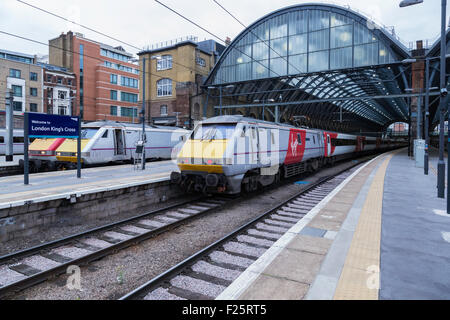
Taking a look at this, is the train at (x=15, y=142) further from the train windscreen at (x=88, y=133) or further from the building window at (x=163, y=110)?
the train windscreen at (x=88, y=133)

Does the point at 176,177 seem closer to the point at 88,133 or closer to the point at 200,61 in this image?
the point at 88,133

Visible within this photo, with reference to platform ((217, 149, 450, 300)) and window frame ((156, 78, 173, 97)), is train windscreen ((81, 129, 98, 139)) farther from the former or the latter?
window frame ((156, 78, 173, 97))

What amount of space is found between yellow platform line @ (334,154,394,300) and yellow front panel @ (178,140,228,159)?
4.49 meters

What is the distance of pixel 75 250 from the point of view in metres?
6.22

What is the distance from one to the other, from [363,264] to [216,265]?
2.47m

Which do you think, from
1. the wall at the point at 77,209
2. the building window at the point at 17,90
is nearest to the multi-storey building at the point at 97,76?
the building window at the point at 17,90

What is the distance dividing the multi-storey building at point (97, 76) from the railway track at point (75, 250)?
1976 inches

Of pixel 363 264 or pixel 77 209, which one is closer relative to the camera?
pixel 363 264

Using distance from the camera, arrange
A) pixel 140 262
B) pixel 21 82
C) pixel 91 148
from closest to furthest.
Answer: pixel 140 262 < pixel 91 148 < pixel 21 82

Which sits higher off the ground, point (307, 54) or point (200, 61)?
point (200, 61)

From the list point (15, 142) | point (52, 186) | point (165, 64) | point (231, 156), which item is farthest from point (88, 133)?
point (165, 64)

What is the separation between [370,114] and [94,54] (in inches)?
2447

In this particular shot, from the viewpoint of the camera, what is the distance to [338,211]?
7.76 m

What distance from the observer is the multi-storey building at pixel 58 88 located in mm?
46781
